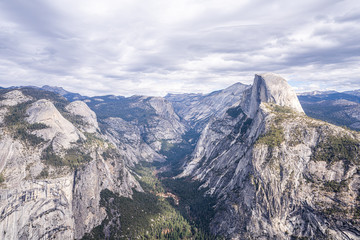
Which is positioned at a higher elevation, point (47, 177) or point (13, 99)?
point (13, 99)

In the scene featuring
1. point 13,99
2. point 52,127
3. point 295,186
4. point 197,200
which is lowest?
point 197,200

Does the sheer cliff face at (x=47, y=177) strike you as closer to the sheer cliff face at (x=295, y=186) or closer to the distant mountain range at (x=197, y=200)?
the distant mountain range at (x=197, y=200)

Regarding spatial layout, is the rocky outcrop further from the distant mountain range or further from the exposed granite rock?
the exposed granite rock

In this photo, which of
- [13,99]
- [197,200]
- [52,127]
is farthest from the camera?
[13,99]

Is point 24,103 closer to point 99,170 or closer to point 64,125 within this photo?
point 64,125

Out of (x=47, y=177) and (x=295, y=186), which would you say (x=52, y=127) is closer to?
(x=47, y=177)

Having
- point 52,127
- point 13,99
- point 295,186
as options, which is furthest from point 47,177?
point 295,186

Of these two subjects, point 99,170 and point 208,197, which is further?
point 208,197

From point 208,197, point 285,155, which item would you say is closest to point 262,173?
point 285,155

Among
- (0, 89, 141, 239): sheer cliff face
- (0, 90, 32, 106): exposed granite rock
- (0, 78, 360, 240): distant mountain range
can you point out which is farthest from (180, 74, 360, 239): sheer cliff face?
(0, 90, 32, 106): exposed granite rock
